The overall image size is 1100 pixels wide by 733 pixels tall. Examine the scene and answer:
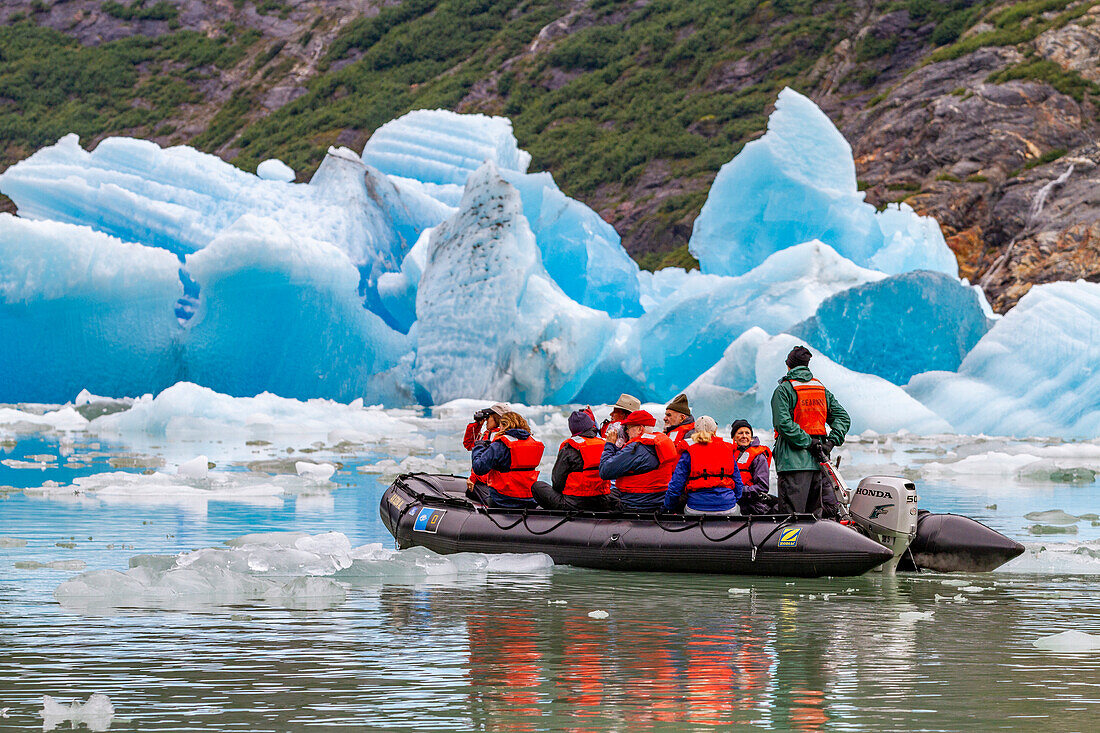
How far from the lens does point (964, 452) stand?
594 inches

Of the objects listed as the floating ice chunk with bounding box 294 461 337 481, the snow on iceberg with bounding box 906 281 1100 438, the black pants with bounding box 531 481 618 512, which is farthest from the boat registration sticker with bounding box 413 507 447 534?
the snow on iceberg with bounding box 906 281 1100 438

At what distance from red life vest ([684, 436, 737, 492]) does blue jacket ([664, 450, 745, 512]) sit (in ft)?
0.10

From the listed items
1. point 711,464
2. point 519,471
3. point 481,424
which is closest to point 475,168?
point 481,424

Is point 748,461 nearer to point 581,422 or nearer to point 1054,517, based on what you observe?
point 581,422

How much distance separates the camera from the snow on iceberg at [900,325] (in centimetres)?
1777

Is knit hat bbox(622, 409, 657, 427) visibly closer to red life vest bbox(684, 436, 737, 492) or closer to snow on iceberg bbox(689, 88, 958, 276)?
red life vest bbox(684, 436, 737, 492)

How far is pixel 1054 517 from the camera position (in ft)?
30.4

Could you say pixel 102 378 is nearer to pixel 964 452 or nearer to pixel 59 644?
pixel 964 452

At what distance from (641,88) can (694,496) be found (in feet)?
149

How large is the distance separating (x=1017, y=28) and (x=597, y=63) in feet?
72.5

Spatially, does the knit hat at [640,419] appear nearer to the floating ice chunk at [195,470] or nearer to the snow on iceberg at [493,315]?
the floating ice chunk at [195,470]

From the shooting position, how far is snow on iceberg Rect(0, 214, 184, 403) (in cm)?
1783

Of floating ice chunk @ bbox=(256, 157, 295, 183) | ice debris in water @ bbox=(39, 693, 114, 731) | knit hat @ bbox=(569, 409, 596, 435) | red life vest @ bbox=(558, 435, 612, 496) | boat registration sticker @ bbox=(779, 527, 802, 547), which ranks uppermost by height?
floating ice chunk @ bbox=(256, 157, 295, 183)

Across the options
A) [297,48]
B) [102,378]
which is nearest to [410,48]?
[297,48]
